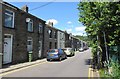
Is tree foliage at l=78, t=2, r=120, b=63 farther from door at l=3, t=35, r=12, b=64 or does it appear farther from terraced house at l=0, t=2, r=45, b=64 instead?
door at l=3, t=35, r=12, b=64

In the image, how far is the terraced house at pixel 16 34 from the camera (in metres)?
19.2

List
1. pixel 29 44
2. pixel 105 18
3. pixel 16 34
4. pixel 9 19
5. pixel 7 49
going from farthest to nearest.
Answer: pixel 29 44
pixel 16 34
pixel 9 19
pixel 7 49
pixel 105 18

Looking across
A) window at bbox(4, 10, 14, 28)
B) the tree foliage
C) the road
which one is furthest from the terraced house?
the tree foliage

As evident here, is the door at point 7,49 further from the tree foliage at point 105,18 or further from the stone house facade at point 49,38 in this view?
the stone house facade at point 49,38

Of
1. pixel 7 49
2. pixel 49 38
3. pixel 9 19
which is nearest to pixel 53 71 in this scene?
pixel 7 49

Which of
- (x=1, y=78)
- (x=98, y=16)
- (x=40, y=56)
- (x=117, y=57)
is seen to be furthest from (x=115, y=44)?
(x=40, y=56)

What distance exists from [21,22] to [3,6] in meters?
4.24

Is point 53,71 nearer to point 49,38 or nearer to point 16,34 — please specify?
point 16,34

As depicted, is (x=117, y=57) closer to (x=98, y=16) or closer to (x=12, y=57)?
(x=98, y=16)

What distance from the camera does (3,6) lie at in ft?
62.1

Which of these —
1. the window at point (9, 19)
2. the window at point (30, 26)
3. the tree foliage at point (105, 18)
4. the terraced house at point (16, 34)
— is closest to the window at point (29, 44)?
the terraced house at point (16, 34)

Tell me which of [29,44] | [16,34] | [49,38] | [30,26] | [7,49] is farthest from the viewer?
[49,38]

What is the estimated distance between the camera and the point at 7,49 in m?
20.3

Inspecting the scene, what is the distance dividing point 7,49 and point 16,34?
6.72 ft
